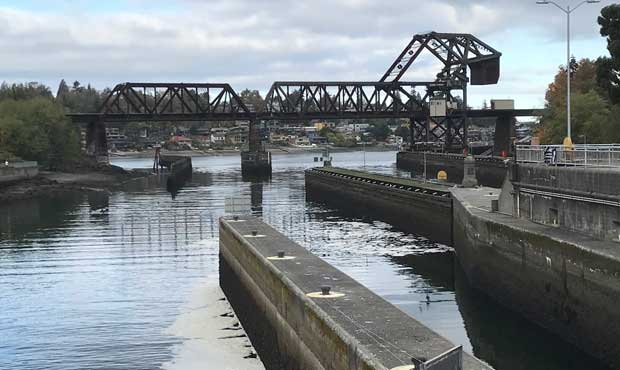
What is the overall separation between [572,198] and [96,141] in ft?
473

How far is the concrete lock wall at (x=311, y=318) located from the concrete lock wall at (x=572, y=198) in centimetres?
1029

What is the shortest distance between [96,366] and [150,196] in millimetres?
76058

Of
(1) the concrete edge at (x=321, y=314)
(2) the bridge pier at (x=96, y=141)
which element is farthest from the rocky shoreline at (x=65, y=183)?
(1) the concrete edge at (x=321, y=314)

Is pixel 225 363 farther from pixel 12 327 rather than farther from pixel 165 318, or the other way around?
pixel 12 327

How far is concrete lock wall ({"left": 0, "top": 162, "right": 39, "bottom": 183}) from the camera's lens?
10831cm

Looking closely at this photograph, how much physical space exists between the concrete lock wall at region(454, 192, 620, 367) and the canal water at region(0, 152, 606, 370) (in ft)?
2.13

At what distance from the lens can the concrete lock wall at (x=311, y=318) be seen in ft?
56.2

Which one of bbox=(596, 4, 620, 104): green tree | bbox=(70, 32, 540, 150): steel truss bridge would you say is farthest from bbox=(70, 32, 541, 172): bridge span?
bbox=(596, 4, 620, 104): green tree

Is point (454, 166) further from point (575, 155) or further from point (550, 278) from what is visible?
point (550, 278)

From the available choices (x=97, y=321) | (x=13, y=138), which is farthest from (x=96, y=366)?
(x=13, y=138)

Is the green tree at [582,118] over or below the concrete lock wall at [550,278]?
over

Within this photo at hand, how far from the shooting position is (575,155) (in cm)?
3575

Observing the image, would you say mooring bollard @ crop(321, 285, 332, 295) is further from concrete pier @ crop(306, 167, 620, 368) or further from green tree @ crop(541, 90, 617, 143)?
green tree @ crop(541, 90, 617, 143)

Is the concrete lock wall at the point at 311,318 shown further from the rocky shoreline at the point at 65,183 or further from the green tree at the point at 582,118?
the rocky shoreline at the point at 65,183
